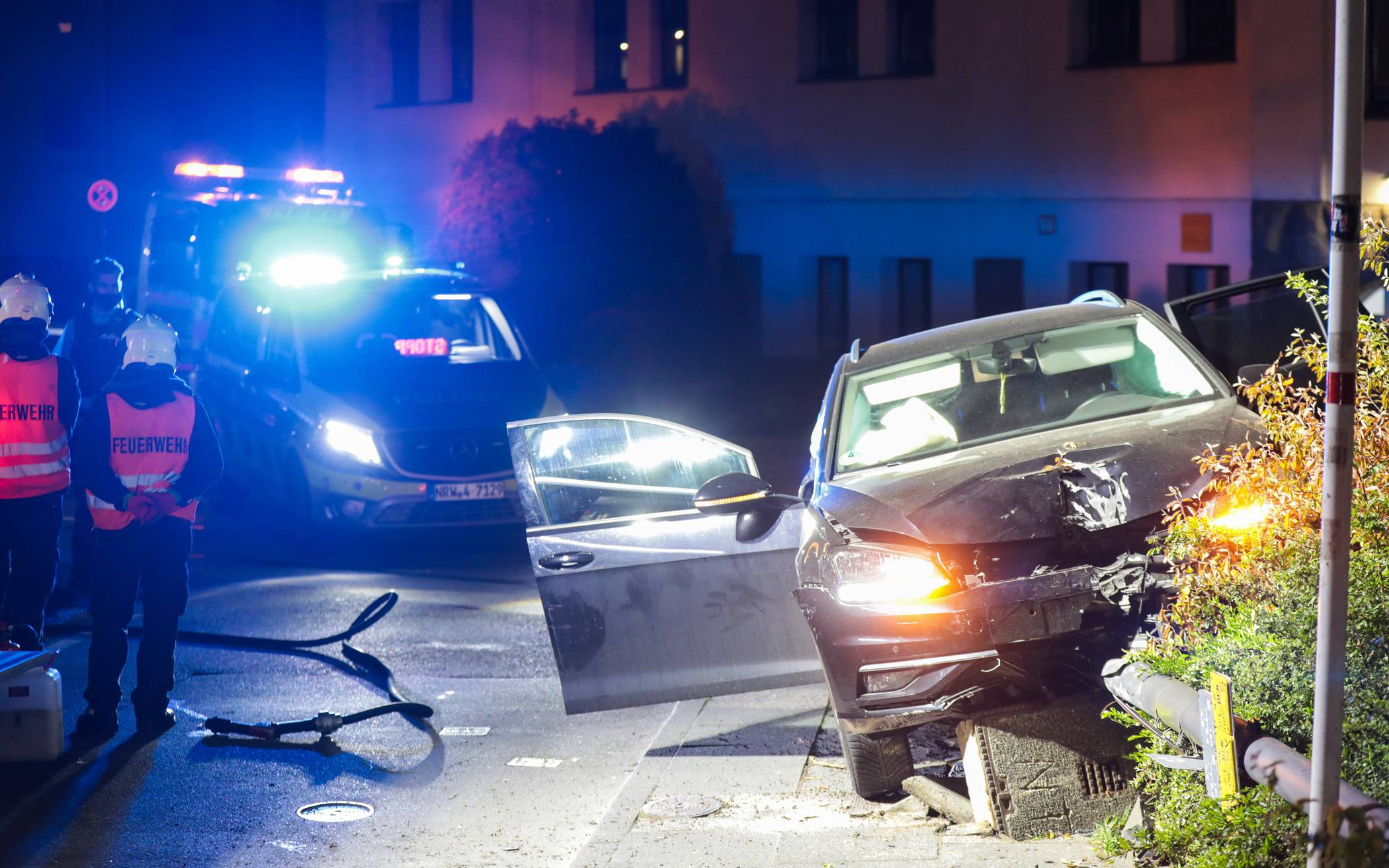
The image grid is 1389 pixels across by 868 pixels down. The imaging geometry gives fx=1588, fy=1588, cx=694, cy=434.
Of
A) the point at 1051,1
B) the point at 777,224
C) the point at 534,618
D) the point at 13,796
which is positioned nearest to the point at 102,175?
the point at 777,224

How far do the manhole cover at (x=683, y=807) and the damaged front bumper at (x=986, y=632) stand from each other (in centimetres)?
92

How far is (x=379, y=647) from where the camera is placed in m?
8.67

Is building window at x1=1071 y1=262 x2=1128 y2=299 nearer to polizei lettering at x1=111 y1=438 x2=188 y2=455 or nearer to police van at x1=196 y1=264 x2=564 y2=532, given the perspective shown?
police van at x1=196 y1=264 x2=564 y2=532

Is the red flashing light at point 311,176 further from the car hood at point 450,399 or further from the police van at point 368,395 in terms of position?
the car hood at point 450,399

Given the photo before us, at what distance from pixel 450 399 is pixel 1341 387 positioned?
8771 millimetres

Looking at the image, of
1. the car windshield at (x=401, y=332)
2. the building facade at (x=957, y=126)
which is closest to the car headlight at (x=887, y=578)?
the car windshield at (x=401, y=332)

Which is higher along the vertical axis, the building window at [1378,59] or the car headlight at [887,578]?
the building window at [1378,59]

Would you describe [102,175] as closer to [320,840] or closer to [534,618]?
[534,618]

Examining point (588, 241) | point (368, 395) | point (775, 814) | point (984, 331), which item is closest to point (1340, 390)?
point (775, 814)

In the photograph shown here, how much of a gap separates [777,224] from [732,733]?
1563 cm

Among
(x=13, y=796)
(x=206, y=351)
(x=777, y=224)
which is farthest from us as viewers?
(x=777, y=224)

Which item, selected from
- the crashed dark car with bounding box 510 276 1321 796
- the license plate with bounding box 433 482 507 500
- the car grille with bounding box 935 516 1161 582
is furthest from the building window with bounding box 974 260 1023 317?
the car grille with bounding box 935 516 1161 582

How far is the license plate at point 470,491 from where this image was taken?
11117 mm

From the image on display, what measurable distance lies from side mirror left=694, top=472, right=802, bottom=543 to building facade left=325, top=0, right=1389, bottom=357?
12283 millimetres
